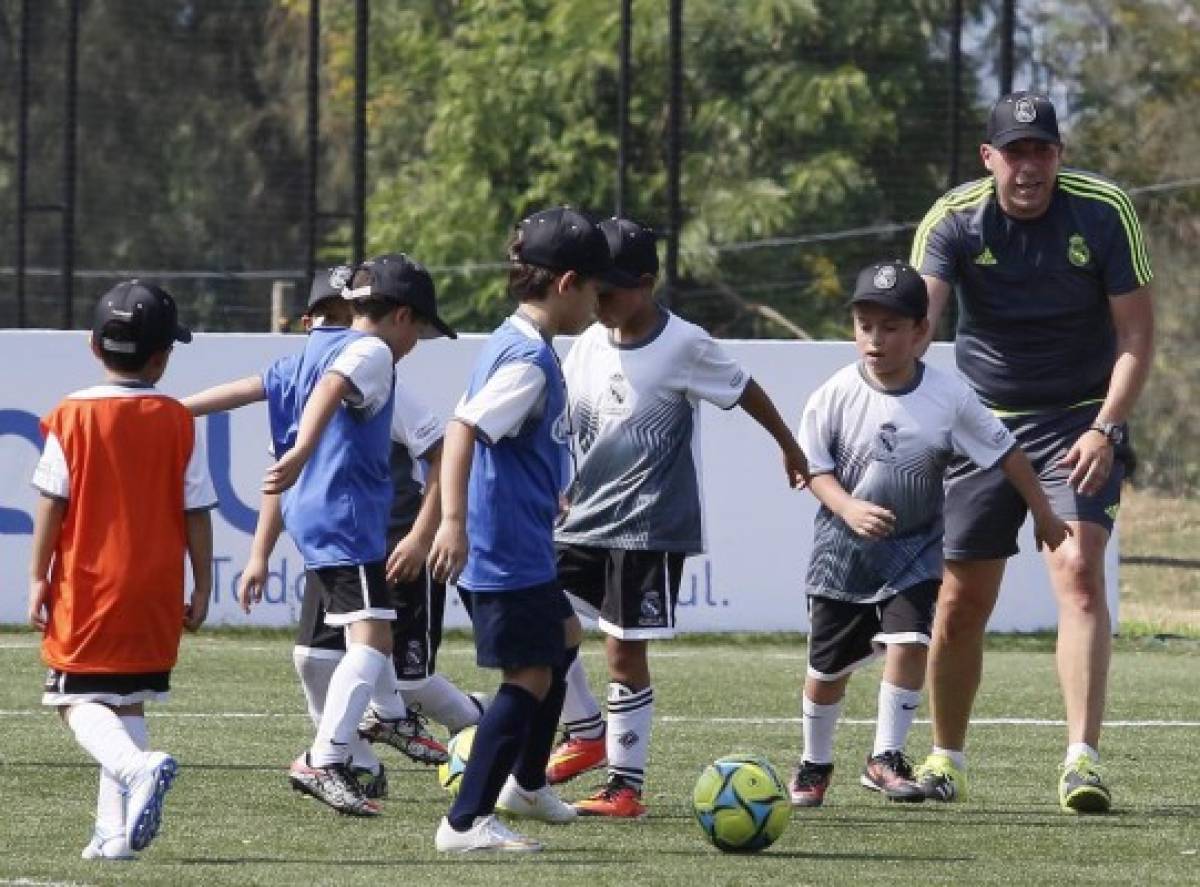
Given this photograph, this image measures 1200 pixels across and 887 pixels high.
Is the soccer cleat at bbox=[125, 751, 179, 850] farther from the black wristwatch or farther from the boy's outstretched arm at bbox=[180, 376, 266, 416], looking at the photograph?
the black wristwatch

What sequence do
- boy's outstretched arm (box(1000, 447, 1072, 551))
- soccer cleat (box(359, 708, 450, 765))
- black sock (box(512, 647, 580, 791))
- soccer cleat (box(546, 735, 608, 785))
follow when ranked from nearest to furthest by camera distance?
black sock (box(512, 647, 580, 791)), boy's outstretched arm (box(1000, 447, 1072, 551)), soccer cleat (box(546, 735, 608, 785)), soccer cleat (box(359, 708, 450, 765))

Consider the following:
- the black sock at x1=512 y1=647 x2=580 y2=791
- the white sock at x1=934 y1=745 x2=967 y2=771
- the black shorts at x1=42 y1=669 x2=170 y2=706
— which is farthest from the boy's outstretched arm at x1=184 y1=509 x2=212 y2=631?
the white sock at x1=934 y1=745 x2=967 y2=771

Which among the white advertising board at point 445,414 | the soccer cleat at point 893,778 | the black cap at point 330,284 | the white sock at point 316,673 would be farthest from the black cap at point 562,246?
the white advertising board at point 445,414

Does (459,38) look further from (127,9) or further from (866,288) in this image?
(866,288)

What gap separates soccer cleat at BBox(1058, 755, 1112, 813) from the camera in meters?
7.78

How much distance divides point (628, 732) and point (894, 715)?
0.93 metres

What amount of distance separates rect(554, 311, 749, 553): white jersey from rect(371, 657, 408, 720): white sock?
102 centimetres

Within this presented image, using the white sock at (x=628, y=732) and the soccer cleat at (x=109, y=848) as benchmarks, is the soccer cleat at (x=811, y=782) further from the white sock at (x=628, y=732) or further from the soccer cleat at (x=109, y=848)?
the soccer cleat at (x=109, y=848)

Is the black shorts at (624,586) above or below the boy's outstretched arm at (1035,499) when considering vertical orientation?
below

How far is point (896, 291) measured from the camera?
312 inches

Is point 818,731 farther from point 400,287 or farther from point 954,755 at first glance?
point 400,287

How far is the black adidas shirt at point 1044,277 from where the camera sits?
8141 millimetres

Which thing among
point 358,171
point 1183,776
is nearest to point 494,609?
point 1183,776

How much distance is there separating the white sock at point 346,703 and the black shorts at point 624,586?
2.27 ft
